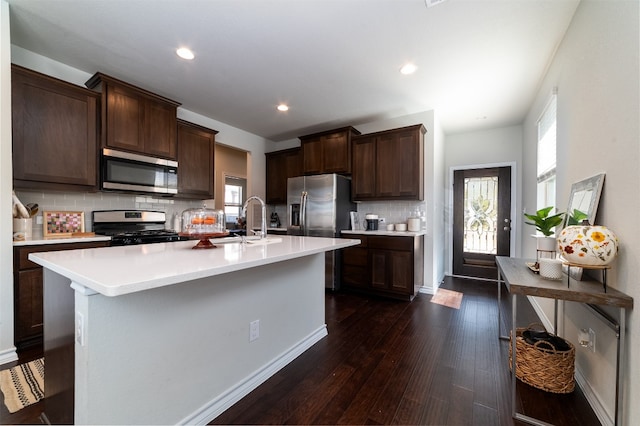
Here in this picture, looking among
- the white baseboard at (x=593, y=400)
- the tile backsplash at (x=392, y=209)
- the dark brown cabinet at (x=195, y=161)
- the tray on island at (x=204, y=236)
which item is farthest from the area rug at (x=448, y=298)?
the dark brown cabinet at (x=195, y=161)

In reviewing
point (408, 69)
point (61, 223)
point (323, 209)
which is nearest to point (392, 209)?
point (323, 209)

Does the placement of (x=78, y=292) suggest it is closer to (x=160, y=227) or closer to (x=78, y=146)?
(x=78, y=146)

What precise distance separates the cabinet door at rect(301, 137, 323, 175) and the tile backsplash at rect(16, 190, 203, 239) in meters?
2.09

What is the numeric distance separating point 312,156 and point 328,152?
1.03 feet

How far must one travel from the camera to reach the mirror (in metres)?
1.52

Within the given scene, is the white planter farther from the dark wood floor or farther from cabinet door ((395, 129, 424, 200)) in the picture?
cabinet door ((395, 129, 424, 200))

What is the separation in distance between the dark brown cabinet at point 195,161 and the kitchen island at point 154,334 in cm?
219

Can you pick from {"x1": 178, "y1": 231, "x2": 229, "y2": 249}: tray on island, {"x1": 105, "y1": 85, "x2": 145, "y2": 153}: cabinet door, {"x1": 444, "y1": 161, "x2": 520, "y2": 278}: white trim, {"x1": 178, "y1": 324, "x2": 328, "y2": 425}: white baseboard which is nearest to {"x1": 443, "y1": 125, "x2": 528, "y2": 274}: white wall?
{"x1": 444, "y1": 161, "x2": 520, "y2": 278}: white trim

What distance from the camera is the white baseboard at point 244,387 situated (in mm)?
1389

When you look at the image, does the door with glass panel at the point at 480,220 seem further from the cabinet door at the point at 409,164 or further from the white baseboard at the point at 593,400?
the white baseboard at the point at 593,400

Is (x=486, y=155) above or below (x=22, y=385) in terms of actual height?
above

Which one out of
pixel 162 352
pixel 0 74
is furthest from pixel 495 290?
pixel 0 74

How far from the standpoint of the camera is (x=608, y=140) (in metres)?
1.45

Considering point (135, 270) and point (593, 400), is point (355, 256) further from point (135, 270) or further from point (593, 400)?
point (135, 270)
